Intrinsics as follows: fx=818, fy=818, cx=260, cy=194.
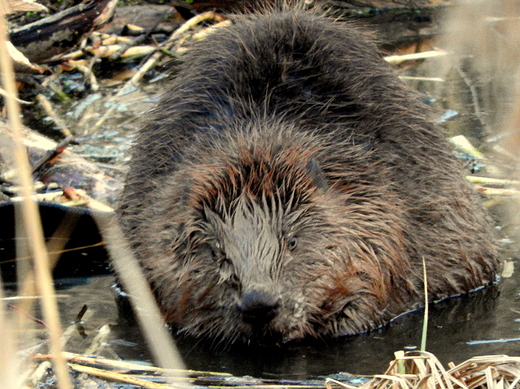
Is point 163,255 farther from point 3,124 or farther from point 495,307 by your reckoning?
point 3,124

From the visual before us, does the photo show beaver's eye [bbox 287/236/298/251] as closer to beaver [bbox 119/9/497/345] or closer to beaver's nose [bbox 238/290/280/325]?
beaver [bbox 119/9/497/345]

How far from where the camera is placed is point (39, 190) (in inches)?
171

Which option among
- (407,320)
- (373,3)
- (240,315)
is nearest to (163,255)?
(240,315)

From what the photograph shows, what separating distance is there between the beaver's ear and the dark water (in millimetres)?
567

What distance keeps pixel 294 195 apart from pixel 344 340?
22.3 inches

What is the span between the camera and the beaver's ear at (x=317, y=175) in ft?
9.65

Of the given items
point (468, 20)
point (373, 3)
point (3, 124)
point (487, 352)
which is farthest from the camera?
point (373, 3)

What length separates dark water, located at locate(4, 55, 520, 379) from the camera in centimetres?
276

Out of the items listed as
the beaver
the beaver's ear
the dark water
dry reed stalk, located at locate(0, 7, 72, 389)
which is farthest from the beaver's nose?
dry reed stalk, located at locate(0, 7, 72, 389)

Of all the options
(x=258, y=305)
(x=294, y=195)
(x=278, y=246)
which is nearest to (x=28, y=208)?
(x=258, y=305)

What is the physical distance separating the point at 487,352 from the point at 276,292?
770mm

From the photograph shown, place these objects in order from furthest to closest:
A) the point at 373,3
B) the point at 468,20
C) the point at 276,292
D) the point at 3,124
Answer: the point at 373,3 → the point at 3,124 → the point at 276,292 → the point at 468,20

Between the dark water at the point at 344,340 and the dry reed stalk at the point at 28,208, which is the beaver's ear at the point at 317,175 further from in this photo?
the dry reed stalk at the point at 28,208

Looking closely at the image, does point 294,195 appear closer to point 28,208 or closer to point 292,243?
point 292,243
